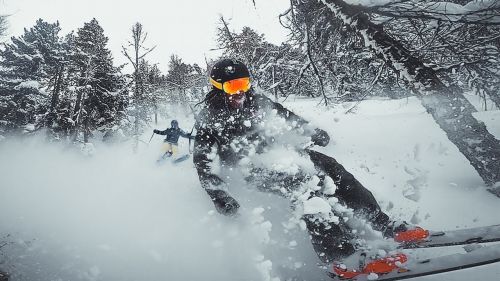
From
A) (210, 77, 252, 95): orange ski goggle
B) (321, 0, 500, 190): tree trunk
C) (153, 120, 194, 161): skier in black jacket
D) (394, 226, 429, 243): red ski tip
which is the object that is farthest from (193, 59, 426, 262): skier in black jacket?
(153, 120, 194, 161): skier in black jacket

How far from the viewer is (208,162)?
4375mm

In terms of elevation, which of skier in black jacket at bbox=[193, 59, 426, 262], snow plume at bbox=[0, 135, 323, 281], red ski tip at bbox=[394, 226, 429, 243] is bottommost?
snow plume at bbox=[0, 135, 323, 281]

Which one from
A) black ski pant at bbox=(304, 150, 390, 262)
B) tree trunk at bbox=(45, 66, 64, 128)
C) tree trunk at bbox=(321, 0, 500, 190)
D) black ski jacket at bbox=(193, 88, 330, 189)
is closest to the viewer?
black ski pant at bbox=(304, 150, 390, 262)

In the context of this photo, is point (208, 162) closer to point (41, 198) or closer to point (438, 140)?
point (41, 198)

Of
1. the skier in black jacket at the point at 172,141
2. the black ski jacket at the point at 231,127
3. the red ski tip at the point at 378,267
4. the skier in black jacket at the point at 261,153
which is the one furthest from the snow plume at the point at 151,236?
the skier in black jacket at the point at 172,141

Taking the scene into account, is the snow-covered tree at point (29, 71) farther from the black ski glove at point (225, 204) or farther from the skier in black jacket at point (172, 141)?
the black ski glove at point (225, 204)

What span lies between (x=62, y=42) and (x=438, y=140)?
27.5 m

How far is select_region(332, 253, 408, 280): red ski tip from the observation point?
122 inches

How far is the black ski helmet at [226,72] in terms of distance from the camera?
4.70m

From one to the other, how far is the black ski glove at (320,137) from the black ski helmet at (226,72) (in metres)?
1.37

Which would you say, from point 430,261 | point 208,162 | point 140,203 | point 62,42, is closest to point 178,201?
point 140,203

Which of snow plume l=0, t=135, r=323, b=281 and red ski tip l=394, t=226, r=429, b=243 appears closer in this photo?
red ski tip l=394, t=226, r=429, b=243

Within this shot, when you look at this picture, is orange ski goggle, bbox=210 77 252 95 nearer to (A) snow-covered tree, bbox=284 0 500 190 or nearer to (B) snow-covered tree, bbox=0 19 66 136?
(A) snow-covered tree, bbox=284 0 500 190

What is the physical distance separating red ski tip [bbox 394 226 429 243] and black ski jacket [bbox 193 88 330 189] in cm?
171
